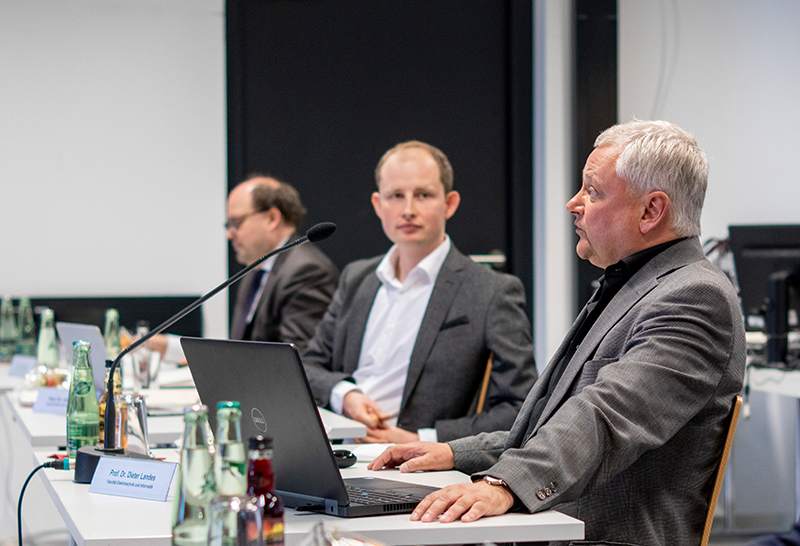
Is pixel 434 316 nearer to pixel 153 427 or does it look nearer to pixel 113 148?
pixel 153 427

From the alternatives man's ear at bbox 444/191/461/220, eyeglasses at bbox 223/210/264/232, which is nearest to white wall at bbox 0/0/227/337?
eyeglasses at bbox 223/210/264/232

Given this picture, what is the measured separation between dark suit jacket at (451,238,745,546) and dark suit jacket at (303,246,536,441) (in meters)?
0.88

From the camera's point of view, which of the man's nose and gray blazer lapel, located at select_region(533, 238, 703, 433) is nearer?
gray blazer lapel, located at select_region(533, 238, 703, 433)

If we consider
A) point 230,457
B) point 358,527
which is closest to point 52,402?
point 358,527

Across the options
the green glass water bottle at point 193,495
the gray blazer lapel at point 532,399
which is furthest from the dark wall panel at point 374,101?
the green glass water bottle at point 193,495

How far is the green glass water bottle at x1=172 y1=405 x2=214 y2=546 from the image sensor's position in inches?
36.2

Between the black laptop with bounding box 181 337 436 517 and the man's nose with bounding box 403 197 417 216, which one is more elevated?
the man's nose with bounding box 403 197 417 216

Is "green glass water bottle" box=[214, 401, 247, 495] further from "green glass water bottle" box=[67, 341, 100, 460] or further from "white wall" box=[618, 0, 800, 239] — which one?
"white wall" box=[618, 0, 800, 239]

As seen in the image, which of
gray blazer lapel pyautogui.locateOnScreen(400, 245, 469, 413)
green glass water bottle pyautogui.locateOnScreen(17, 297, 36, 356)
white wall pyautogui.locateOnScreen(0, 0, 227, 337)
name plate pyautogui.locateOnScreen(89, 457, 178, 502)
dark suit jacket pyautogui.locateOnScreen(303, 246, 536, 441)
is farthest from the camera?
white wall pyautogui.locateOnScreen(0, 0, 227, 337)

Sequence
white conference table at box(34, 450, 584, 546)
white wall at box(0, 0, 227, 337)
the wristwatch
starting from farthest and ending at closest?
1. white wall at box(0, 0, 227, 337)
2. the wristwatch
3. white conference table at box(34, 450, 584, 546)

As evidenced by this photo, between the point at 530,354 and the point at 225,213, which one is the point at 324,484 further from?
the point at 225,213

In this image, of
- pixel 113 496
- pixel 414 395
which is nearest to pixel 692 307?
pixel 113 496

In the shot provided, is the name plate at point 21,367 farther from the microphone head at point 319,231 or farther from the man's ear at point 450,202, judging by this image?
the microphone head at point 319,231

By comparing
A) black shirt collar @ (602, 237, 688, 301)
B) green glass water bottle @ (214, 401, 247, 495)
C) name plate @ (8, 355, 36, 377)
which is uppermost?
black shirt collar @ (602, 237, 688, 301)
